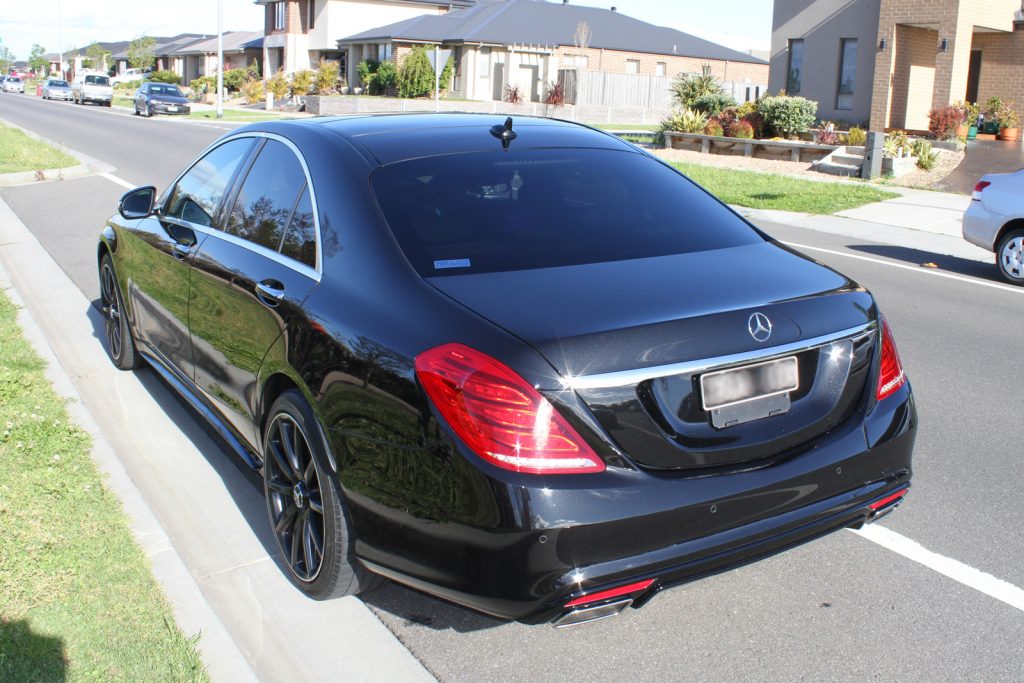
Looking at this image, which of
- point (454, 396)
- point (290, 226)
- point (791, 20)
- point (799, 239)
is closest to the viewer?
point (454, 396)

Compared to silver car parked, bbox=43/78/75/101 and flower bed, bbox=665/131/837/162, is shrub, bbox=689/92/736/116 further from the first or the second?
silver car parked, bbox=43/78/75/101

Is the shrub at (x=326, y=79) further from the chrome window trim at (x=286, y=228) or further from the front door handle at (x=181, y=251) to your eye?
the chrome window trim at (x=286, y=228)

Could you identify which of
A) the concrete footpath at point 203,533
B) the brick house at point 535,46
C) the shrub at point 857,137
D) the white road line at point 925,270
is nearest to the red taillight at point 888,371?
the concrete footpath at point 203,533

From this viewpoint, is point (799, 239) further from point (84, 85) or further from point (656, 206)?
point (84, 85)

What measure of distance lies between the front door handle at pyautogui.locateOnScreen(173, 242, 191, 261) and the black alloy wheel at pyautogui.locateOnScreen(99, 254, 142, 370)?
1383 millimetres

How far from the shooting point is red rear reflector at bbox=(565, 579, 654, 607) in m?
2.99

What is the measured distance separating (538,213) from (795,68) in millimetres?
28398

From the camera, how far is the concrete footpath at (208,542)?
3537 millimetres

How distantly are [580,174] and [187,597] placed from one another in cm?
229

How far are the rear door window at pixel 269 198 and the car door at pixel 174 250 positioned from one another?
0.79ft

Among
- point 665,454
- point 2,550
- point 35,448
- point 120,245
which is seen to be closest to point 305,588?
point 2,550

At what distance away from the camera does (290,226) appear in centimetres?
419

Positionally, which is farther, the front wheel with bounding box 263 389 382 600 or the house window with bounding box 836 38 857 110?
the house window with bounding box 836 38 857 110

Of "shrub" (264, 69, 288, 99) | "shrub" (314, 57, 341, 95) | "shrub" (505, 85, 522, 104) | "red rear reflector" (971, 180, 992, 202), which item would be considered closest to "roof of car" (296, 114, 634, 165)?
"red rear reflector" (971, 180, 992, 202)
